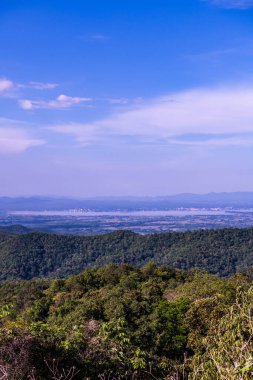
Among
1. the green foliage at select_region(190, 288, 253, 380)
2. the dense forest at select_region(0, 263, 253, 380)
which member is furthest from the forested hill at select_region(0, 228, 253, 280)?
the green foliage at select_region(190, 288, 253, 380)

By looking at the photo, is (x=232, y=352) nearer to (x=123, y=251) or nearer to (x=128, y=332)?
(x=128, y=332)

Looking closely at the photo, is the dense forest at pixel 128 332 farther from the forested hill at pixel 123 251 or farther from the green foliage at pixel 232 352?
the forested hill at pixel 123 251

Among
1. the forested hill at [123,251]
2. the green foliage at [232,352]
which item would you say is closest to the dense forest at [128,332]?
the green foliage at [232,352]

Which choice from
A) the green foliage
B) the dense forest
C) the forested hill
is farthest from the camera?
the forested hill

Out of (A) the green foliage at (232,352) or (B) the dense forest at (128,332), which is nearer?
(A) the green foliage at (232,352)

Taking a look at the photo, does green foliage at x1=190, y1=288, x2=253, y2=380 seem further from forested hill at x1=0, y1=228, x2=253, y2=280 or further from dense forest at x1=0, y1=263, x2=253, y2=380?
forested hill at x1=0, y1=228, x2=253, y2=280

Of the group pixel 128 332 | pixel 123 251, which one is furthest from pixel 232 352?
pixel 123 251
